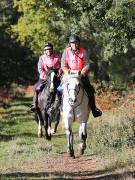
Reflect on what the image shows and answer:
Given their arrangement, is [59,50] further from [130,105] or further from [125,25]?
[125,25]

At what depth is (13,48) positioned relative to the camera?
44625 millimetres

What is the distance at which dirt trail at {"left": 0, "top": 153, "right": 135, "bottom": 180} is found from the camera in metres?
11.3

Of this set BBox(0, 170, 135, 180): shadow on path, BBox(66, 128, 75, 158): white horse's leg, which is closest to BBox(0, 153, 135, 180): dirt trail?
BBox(0, 170, 135, 180): shadow on path

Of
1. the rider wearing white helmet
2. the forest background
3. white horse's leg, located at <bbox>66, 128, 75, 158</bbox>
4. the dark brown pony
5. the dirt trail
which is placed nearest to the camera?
the dirt trail

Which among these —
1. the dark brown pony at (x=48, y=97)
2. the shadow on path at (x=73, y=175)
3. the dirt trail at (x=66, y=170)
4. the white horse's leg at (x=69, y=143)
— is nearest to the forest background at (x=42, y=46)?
the dark brown pony at (x=48, y=97)

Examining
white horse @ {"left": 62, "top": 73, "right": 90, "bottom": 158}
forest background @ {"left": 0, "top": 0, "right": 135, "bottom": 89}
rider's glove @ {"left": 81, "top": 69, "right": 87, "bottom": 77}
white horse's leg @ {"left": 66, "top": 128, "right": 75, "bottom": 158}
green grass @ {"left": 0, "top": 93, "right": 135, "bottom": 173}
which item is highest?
rider's glove @ {"left": 81, "top": 69, "right": 87, "bottom": 77}

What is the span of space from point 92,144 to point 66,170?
3.37m

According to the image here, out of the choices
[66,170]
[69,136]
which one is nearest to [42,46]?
[69,136]

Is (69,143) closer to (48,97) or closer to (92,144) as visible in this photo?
(92,144)

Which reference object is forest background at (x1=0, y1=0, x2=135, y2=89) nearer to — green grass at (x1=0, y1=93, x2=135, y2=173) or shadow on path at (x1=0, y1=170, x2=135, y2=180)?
green grass at (x1=0, y1=93, x2=135, y2=173)

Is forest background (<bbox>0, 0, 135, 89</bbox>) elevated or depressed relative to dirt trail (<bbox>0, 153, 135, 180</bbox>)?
depressed

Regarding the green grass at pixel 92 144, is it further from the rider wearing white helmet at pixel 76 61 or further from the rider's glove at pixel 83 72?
the rider's glove at pixel 83 72

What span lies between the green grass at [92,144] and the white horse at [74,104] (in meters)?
0.82

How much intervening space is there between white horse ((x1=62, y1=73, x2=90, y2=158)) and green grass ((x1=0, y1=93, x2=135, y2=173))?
2.69 feet
